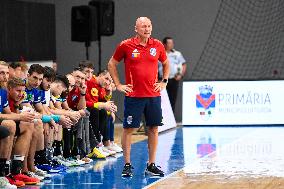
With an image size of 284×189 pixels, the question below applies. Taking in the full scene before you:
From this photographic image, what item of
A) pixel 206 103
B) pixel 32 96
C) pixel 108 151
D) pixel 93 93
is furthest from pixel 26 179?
pixel 206 103

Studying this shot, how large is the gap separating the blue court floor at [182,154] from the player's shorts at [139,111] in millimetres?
710

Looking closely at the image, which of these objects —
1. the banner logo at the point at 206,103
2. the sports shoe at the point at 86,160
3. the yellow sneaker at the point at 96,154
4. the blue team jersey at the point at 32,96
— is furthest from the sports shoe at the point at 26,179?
the banner logo at the point at 206,103

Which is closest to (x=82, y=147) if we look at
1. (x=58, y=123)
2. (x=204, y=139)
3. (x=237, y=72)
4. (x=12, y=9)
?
(x=58, y=123)

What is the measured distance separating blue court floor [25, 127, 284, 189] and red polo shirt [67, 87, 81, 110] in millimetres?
944

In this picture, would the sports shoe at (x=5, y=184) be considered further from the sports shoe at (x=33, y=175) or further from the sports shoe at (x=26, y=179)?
the sports shoe at (x=33, y=175)

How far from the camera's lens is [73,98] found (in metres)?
13.0

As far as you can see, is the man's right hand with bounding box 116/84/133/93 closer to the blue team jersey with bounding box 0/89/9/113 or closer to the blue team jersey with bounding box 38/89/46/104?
the blue team jersey with bounding box 38/89/46/104

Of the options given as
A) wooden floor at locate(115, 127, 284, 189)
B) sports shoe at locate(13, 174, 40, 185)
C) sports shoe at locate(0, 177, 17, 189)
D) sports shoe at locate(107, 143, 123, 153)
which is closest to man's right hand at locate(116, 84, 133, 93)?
wooden floor at locate(115, 127, 284, 189)

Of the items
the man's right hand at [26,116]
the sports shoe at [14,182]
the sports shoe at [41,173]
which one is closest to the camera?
the man's right hand at [26,116]

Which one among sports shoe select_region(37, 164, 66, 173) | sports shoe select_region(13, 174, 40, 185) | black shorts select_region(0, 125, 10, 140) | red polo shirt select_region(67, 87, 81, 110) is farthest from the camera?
red polo shirt select_region(67, 87, 81, 110)

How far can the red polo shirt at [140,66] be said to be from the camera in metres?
11.3

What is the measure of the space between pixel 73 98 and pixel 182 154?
2.12m

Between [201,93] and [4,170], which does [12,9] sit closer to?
[201,93]

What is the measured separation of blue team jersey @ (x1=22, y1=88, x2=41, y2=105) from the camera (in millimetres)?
11045
